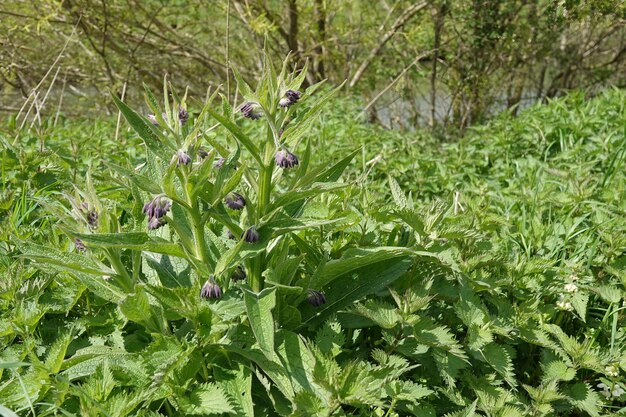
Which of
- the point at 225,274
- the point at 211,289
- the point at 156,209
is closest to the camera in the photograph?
the point at 156,209

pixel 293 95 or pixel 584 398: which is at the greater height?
pixel 293 95

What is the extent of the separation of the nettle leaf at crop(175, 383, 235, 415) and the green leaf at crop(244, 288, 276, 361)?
173 millimetres

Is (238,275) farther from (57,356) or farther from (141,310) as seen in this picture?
(57,356)

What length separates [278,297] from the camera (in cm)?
199

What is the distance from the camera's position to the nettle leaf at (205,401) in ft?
5.63

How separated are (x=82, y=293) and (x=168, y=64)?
21.2 ft

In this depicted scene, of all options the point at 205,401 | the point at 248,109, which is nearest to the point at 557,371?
the point at 205,401

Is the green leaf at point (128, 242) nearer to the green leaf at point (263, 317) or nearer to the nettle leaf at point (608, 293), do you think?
the green leaf at point (263, 317)

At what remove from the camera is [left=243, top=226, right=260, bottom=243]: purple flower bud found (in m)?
1.83

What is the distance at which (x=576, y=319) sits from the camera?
8.54ft

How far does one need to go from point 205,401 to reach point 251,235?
1.51 feet

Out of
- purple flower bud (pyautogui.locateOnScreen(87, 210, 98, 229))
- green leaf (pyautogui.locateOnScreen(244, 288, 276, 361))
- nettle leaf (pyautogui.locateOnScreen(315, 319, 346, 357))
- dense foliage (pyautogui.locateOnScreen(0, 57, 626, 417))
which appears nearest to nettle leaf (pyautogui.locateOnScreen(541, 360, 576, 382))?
dense foliage (pyautogui.locateOnScreen(0, 57, 626, 417))

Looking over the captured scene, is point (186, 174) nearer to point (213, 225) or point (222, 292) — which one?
point (222, 292)

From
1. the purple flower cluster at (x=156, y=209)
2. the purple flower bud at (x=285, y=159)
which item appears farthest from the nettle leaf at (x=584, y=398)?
the purple flower cluster at (x=156, y=209)
